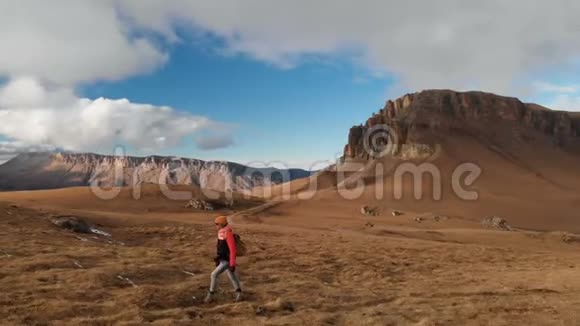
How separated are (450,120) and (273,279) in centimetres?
8267

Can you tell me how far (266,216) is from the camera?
45062 millimetres

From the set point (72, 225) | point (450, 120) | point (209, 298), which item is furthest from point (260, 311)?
point (450, 120)

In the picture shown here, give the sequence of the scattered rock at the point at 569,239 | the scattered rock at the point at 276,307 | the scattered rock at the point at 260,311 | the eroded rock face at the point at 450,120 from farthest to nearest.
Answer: the eroded rock face at the point at 450,120, the scattered rock at the point at 569,239, the scattered rock at the point at 276,307, the scattered rock at the point at 260,311

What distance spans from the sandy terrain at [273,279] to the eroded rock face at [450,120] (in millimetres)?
55073

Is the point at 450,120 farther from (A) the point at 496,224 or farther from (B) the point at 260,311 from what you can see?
(B) the point at 260,311

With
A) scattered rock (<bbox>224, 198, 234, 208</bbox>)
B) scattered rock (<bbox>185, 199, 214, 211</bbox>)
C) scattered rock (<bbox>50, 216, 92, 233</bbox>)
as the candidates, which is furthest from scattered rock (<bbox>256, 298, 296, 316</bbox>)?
scattered rock (<bbox>224, 198, 234, 208</bbox>)

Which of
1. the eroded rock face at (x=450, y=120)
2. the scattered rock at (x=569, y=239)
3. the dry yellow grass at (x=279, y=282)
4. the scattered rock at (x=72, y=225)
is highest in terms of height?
the eroded rock face at (x=450, y=120)

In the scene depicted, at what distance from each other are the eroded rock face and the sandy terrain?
5507 centimetres

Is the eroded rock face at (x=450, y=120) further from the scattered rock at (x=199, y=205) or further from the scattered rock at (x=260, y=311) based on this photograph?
the scattered rock at (x=260, y=311)

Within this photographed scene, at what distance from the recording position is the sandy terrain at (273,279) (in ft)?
35.2

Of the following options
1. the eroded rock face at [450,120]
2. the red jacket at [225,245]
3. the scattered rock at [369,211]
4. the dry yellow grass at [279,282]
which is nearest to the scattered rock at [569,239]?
the dry yellow grass at [279,282]

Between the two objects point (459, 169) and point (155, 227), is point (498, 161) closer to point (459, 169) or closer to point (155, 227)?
point (459, 169)

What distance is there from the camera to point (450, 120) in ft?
300

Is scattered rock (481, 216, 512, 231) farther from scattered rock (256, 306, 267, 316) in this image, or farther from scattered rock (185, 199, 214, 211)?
scattered rock (256, 306, 267, 316)
